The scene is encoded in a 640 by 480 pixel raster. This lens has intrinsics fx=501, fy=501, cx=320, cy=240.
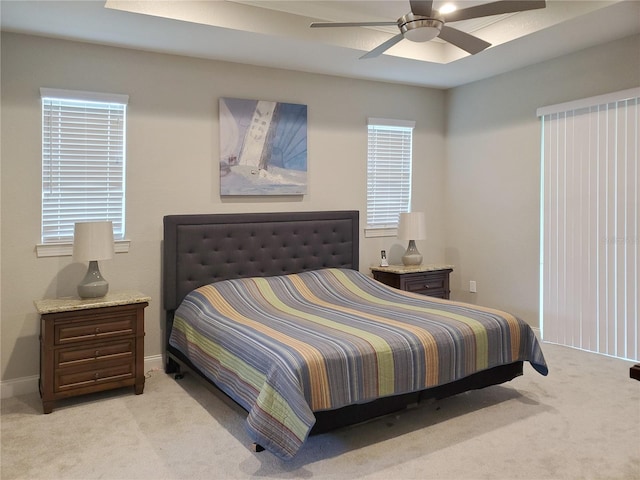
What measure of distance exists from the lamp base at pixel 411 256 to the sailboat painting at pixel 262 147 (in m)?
1.25

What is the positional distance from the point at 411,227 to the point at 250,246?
1686mm

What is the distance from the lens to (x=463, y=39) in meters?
2.96

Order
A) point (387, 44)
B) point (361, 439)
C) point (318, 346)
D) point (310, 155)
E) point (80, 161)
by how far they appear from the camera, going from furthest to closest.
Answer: point (310, 155), point (80, 161), point (387, 44), point (361, 439), point (318, 346)

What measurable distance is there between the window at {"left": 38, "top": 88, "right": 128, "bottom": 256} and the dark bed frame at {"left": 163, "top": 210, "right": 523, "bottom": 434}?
19.5 inches

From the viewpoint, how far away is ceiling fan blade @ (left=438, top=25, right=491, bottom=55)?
287 cm

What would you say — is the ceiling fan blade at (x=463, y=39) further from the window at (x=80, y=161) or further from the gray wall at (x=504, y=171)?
the window at (x=80, y=161)

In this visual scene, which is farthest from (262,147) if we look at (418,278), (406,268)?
(418,278)

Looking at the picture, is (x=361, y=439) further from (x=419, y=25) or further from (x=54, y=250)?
(x=54, y=250)

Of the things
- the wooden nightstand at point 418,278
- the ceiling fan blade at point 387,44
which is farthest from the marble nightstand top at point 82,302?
the wooden nightstand at point 418,278

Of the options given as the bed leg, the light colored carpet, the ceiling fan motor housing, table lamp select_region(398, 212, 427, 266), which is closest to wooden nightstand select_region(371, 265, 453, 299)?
table lamp select_region(398, 212, 427, 266)

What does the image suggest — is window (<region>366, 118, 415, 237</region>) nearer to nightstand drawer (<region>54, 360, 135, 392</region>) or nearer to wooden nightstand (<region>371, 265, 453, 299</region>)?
wooden nightstand (<region>371, 265, 453, 299</region>)

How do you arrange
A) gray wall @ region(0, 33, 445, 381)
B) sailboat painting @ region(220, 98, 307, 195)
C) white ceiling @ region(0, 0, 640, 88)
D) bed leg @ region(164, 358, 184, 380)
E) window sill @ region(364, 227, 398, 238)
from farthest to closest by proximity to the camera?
window sill @ region(364, 227, 398, 238), sailboat painting @ region(220, 98, 307, 195), bed leg @ region(164, 358, 184, 380), gray wall @ region(0, 33, 445, 381), white ceiling @ region(0, 0, 640, 88)

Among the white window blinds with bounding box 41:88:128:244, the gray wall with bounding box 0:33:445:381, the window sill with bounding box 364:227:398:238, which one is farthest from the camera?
the window sill with bounding box 364:227:398:238

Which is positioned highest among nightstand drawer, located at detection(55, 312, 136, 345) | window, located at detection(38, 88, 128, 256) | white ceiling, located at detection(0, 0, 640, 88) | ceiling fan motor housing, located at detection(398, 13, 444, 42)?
white ceiling, located at detection(0, 0, 640, 88)
